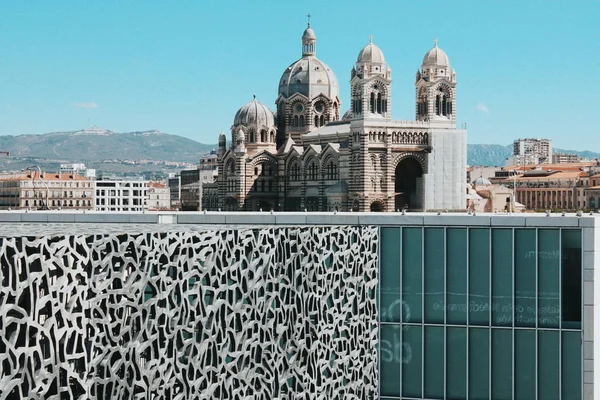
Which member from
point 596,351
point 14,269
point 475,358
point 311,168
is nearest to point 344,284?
point 475,358

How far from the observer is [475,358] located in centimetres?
2934

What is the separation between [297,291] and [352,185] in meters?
63.3

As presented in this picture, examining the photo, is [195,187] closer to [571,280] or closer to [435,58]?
[435,58]

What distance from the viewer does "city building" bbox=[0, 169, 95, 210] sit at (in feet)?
405

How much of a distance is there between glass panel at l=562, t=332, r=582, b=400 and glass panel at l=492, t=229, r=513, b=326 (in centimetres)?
151

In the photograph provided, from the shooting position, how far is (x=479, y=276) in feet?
96.0

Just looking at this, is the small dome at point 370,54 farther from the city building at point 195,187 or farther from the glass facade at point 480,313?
the glass facade at point 480,313

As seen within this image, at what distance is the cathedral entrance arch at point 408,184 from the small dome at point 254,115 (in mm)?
16268

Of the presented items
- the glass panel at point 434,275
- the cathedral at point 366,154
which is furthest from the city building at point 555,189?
the glass panel at point 434,275

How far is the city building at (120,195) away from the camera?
13800 centimetres

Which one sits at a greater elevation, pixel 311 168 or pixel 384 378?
pixel 311 168

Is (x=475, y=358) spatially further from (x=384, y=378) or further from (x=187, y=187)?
(x=187, y=187)

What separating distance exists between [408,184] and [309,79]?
15380mm

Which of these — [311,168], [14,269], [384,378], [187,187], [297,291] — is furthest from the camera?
[187,187]
